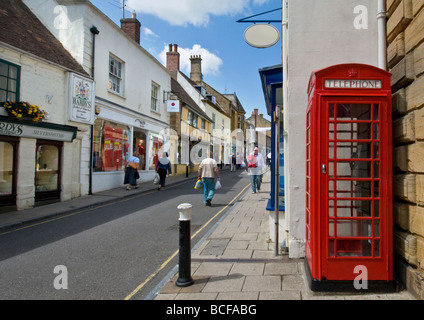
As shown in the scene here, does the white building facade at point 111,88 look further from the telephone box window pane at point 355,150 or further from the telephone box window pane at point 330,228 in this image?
the telephone box window pane at point 330,228

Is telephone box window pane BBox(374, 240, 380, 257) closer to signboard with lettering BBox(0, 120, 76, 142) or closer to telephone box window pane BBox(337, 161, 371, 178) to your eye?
telephone box window pane BBox(337, 161, 371, 178)

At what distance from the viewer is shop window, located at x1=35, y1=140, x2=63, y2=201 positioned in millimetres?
10289

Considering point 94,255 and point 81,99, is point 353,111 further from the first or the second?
point 81,99

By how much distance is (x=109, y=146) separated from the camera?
14617 mm

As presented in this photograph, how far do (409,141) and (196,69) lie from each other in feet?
126

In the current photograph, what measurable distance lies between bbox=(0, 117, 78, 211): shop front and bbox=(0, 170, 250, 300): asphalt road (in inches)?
81.2

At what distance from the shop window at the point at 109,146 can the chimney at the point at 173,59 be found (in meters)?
17.6

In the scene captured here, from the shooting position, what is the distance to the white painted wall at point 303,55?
4375 mm

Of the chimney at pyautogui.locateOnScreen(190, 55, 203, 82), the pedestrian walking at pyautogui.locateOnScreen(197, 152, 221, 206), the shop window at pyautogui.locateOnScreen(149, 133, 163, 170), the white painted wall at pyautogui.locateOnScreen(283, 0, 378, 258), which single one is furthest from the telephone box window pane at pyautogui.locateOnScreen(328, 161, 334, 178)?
the chimney at pyautogui.locateOnScreen(190, 55, 203, 82)
